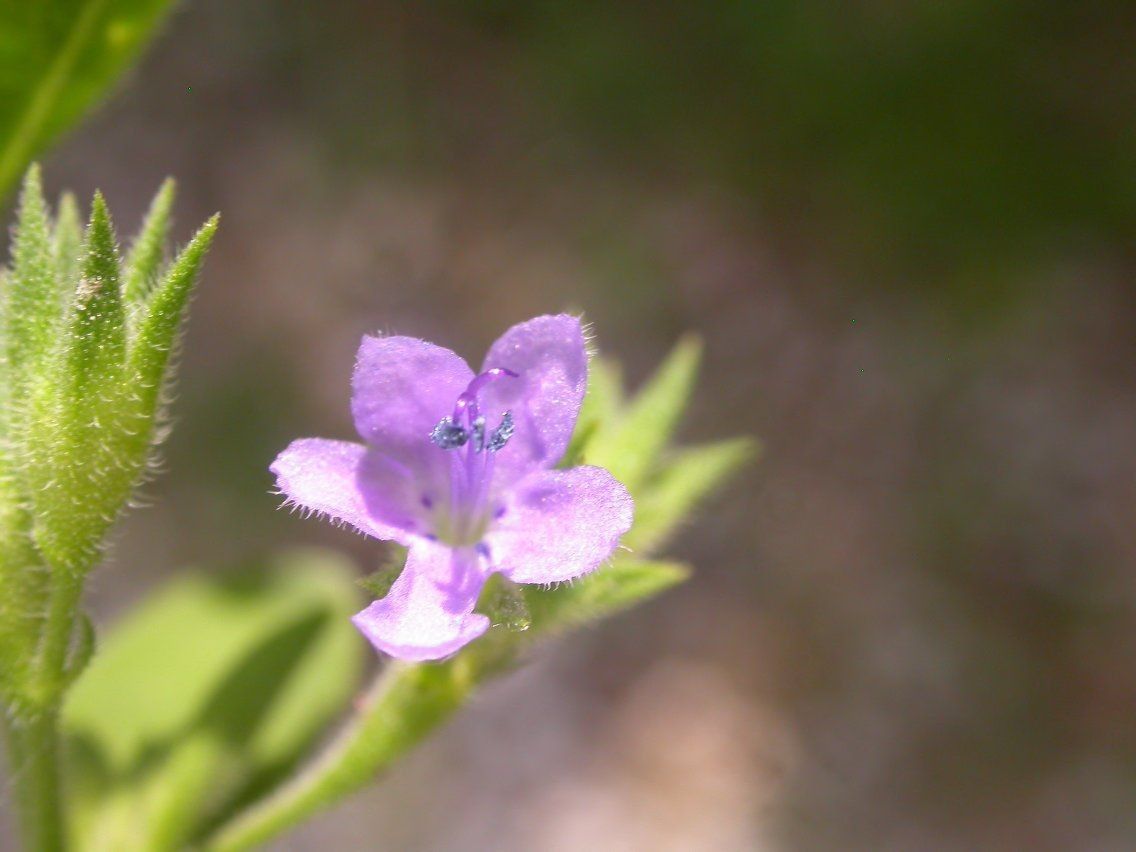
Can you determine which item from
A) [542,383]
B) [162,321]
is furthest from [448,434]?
[162,321]

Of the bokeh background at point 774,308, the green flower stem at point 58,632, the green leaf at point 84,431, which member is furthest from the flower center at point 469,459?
the bokeh background at point 774,308

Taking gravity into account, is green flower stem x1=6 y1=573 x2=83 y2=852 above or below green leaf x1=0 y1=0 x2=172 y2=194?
below

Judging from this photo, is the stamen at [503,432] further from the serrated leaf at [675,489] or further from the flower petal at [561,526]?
the serrated leaf at [675,489]

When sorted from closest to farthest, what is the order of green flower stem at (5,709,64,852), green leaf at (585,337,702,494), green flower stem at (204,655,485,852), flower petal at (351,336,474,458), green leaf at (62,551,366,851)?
flower petal at (351,336,474,458) < green flower stem at (5,709,64,852) < green flower stem at (204,655,485,852) < green leaf at (585,337,702,494) < green leaf at (62,551,366,851)

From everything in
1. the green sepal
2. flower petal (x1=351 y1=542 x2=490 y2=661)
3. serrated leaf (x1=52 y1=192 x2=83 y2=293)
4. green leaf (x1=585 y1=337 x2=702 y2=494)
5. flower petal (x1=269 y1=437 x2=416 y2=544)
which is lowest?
flower petal (x1=351 y1=542 x2=490 y2=661)

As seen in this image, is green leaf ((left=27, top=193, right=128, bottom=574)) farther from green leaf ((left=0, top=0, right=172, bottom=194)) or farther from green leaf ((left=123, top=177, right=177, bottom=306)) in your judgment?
green leaf ((left=0, top=0, right=172, bottom=194))

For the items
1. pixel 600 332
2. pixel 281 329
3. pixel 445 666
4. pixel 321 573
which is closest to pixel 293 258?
pixel 281 329

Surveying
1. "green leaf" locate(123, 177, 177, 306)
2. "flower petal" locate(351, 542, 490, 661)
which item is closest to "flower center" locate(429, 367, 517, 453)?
"flower petal" locate(351, 542, 490, 661)
